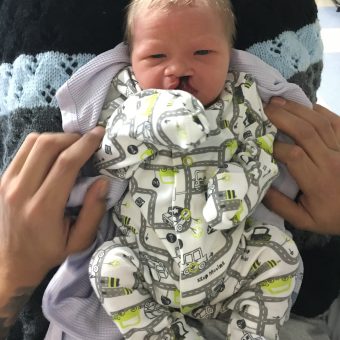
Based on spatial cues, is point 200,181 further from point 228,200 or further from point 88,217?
point 88,217

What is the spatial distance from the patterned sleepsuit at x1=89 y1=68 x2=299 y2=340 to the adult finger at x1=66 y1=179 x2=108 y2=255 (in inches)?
1.6

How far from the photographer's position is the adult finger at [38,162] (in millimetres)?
838

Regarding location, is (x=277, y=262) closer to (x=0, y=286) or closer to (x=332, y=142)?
(x=332, y=142)

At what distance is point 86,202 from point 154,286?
20 cm

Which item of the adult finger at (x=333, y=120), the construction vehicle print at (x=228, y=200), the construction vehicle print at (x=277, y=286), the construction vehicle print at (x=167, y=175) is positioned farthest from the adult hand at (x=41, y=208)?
the adult finger at (x=333, y=120)

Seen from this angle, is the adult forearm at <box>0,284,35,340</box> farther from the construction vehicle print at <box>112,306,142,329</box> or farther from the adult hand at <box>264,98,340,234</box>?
the adult hand at <box>264,98,340,234</box>

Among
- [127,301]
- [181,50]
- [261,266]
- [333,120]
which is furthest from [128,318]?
[333,120]

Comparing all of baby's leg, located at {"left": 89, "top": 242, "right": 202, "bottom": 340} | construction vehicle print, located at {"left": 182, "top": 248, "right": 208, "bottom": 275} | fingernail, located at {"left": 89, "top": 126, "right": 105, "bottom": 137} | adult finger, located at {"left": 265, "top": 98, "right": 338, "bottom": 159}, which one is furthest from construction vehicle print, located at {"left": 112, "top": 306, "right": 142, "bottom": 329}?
adult finger, located at {"left": 265, "top": 98, "right": 338, "bottom": 159}

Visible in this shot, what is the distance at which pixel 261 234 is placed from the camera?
0.87m

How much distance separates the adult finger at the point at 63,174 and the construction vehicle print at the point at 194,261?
0.79 ft

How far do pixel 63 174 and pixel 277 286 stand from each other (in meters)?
0.43

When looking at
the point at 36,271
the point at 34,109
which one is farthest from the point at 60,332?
the point at 34,109

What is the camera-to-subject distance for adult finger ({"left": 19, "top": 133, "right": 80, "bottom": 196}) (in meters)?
0.84

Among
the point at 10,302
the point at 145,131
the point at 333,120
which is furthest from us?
the point at 333,120
